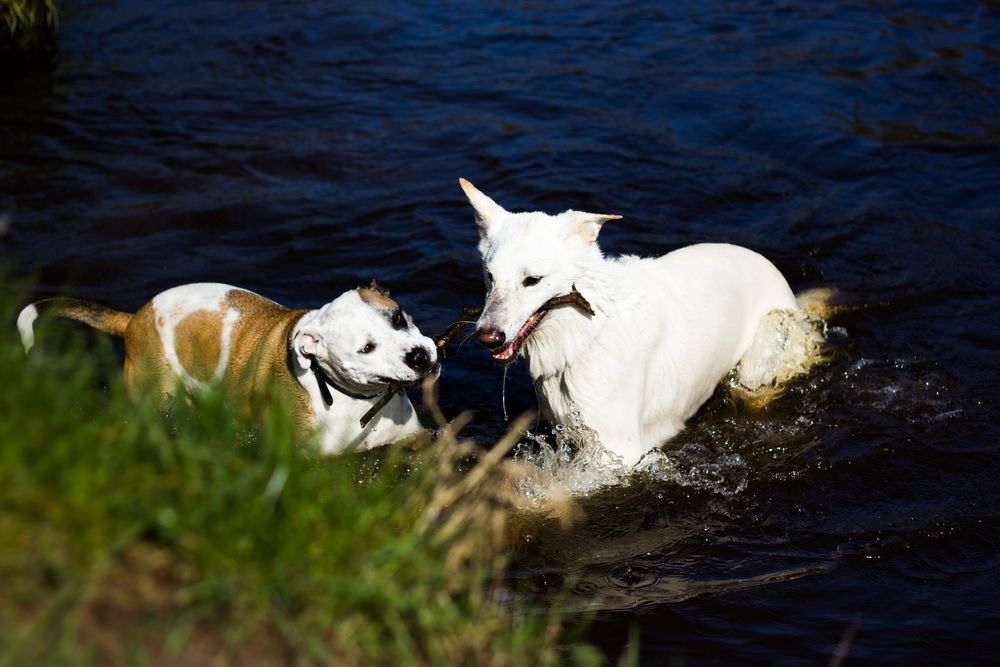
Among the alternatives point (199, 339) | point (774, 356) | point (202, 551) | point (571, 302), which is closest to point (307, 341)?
point (199, 339)

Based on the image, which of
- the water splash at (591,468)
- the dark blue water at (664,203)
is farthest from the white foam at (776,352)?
the water splash at (591,468)

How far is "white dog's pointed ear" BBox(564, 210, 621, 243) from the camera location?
5898mm

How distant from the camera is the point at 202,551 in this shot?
3359 mm

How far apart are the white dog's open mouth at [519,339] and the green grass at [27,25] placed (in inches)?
403

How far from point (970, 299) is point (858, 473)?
2869 millimetres

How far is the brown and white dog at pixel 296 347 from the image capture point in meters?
6.12

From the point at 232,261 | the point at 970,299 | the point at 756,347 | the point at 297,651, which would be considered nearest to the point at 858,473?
the point at 756,347

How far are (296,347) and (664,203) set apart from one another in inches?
216

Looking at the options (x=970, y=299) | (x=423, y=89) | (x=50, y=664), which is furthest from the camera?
(x=423, y=89)

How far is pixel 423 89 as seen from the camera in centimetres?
1345

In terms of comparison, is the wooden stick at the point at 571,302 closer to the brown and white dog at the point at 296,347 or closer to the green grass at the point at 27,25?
the brown and white dog at the point at 296,347

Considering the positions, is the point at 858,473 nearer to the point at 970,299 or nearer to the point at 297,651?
the point at 970,299

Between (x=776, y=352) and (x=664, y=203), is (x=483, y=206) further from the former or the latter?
(x=664, y=203)

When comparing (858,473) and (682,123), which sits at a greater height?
(682,123)
